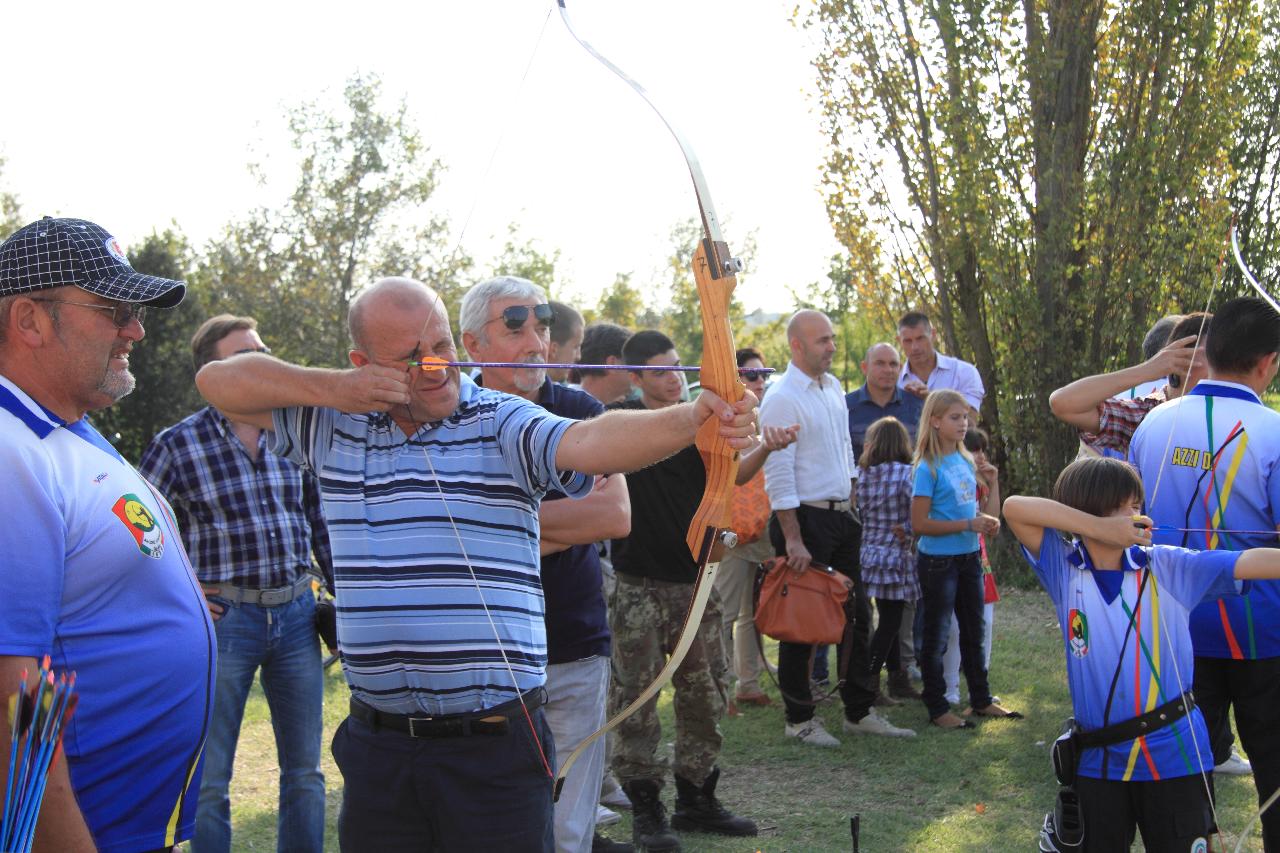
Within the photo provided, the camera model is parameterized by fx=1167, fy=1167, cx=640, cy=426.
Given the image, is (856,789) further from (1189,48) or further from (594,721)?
(1189,48)

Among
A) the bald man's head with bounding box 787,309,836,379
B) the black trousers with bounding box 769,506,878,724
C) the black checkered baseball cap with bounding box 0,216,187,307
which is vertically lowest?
the black trousers with bounding box 769,506,878,724

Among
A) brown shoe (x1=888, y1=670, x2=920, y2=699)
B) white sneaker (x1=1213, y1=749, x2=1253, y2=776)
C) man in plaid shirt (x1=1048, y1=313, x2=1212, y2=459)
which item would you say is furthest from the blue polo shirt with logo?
brown shoe (x1=888, y1=670, x2=920, y2=699)

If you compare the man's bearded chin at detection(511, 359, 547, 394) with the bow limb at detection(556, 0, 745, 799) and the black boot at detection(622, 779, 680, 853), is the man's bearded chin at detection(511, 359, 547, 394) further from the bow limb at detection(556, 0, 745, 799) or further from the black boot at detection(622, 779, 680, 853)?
the black boot at detection(622, 779, 680, 853)

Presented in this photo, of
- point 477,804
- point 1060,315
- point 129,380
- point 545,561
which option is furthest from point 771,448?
point 1060,315

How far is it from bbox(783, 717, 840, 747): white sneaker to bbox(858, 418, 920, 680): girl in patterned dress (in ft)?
1.25

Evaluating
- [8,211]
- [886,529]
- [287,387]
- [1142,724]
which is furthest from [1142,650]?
[8,211]

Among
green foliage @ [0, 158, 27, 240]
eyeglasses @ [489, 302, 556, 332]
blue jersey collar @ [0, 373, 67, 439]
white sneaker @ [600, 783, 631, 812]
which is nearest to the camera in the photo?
blue jersey collar @ [0, 373, 67, 439]

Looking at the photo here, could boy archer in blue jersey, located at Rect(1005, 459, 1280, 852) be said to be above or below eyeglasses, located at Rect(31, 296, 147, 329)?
below

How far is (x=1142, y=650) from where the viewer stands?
2.94 m

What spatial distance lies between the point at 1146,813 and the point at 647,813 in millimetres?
1826

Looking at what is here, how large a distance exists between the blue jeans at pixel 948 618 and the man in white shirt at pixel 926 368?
1644 millimetres

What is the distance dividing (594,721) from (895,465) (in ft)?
9.58

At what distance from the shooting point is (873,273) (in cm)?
962

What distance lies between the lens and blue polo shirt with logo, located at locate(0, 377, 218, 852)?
1.77m
